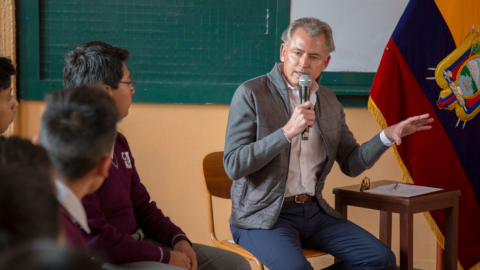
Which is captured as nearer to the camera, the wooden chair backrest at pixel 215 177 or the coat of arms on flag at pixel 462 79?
the wooden chair backrest at pixel 215 177

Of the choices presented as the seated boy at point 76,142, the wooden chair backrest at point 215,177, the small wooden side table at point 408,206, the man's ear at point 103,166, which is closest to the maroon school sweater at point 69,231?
the seated boy at point 76,142

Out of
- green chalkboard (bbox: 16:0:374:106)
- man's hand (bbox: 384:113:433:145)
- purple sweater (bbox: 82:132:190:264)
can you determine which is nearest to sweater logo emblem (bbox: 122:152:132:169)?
purple sweater (bbox: 82:132:190:264)

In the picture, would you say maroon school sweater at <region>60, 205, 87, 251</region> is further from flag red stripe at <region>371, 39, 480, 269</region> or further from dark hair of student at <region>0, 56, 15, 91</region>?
flag red stripe at <region>371, 39, 480, 269</region>

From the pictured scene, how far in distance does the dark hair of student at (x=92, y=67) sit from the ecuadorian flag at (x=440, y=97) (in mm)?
1391

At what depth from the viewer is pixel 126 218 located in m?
1.52

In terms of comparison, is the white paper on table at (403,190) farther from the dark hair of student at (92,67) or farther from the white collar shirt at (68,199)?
the white collar shirt at (68,199)

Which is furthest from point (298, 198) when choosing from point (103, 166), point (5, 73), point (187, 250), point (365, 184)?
point (5, 73)

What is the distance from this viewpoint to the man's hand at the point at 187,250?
1548 mm

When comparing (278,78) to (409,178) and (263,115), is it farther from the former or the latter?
(409,178)

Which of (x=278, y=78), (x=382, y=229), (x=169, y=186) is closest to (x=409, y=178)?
(x=382, y=229)

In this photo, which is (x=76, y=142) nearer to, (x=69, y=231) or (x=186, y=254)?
(x=69, y=231)

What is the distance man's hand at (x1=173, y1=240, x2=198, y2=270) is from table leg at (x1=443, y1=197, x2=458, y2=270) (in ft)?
4.37

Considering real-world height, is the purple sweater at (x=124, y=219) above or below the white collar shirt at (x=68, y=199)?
below

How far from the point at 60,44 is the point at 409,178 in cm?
218
